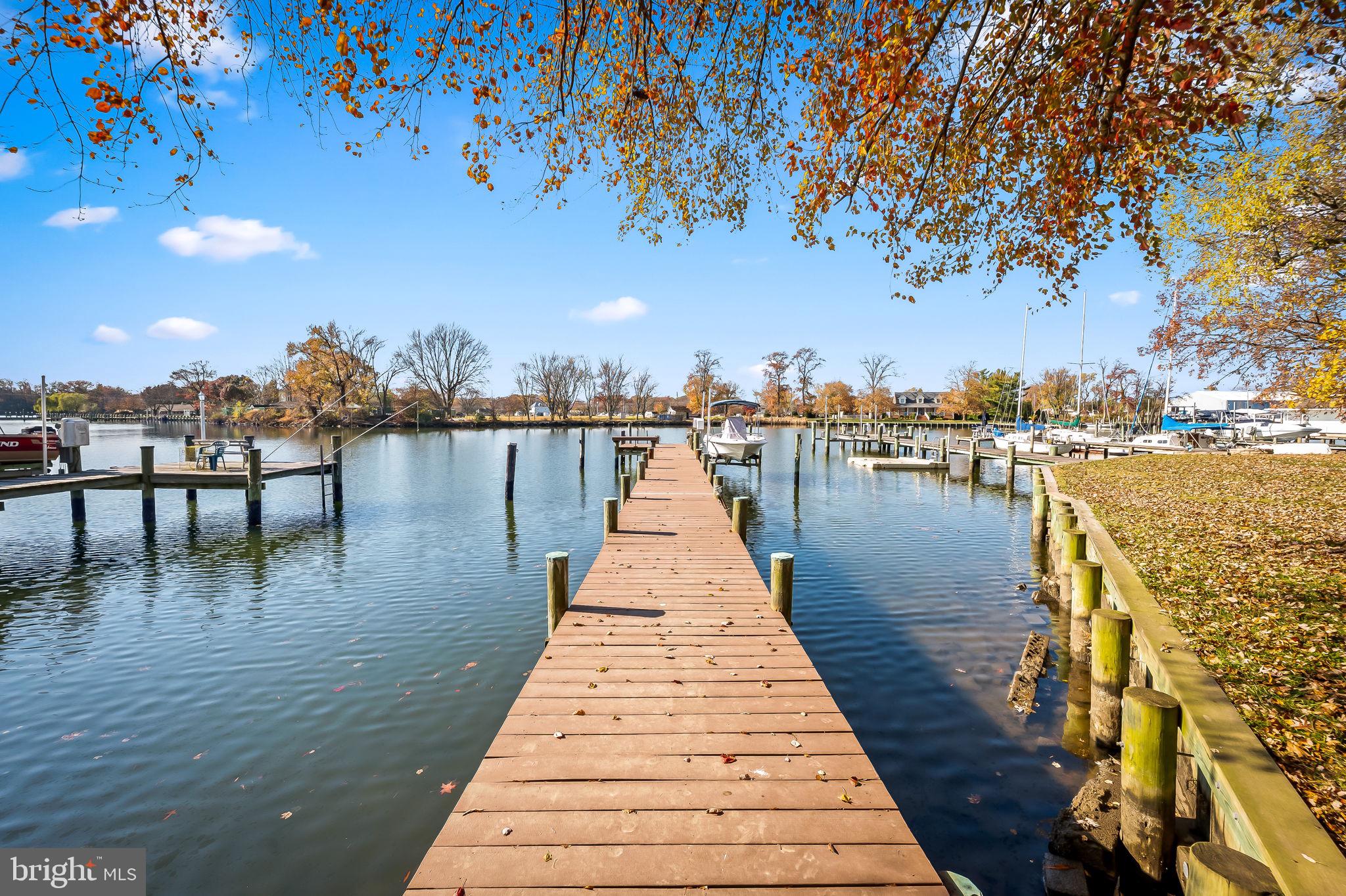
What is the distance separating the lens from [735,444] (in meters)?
31.7

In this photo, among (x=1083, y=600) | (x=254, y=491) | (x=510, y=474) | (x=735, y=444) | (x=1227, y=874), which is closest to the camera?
(x=1227, y=874)

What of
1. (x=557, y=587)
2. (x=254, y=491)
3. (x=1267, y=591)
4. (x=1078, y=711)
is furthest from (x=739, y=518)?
(x=254, y=491)

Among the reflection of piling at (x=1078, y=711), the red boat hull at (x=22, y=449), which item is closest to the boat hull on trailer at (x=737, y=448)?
the reflection of piling at (x=1078, y=711)

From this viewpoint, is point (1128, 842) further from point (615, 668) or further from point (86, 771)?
point (86, 771)

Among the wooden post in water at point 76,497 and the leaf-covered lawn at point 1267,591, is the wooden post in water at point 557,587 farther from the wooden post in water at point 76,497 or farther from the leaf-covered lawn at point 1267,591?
the wooden post in water at point 76,497

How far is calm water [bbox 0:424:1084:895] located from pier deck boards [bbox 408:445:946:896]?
5.50 ft

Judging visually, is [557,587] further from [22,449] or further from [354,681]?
[22,449]

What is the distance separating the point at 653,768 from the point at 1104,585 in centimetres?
827

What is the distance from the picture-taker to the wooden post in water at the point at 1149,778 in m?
4.06

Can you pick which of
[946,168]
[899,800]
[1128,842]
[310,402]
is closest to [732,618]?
[899,800]

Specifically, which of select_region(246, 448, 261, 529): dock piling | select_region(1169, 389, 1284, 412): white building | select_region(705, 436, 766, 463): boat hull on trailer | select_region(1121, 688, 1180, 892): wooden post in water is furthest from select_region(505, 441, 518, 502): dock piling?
select_region(1169, 389, 1284, 412): white building

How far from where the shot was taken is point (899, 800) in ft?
18.5

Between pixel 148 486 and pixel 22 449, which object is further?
pixel 22 449

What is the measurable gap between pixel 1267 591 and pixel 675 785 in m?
8.03
